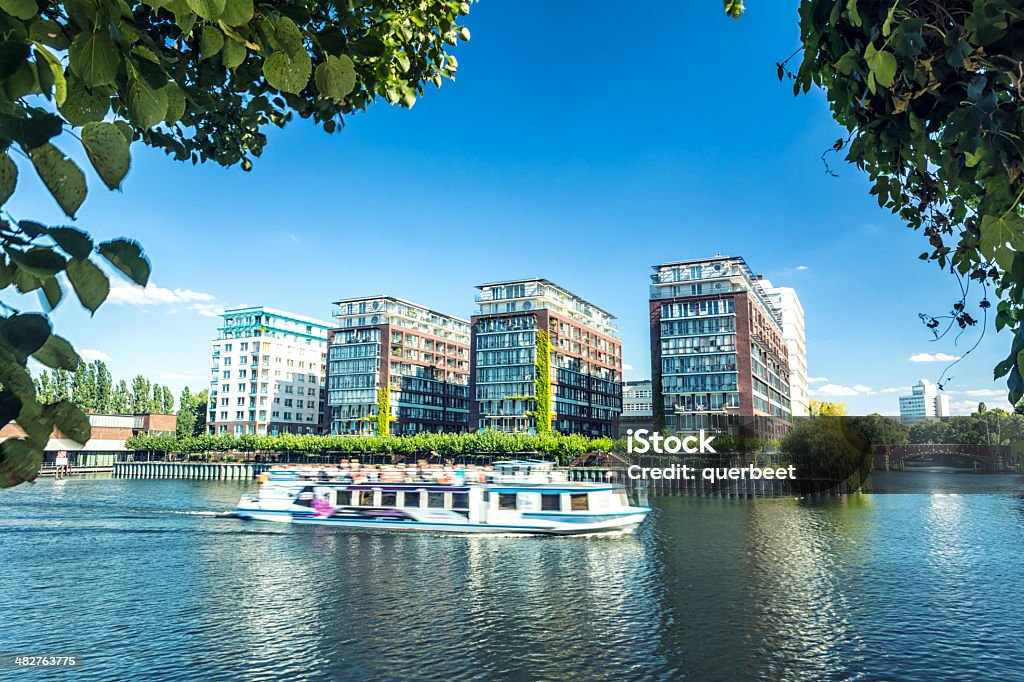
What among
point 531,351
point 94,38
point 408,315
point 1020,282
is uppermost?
point 408,315

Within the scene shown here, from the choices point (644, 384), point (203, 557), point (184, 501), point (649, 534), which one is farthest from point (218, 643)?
point (644, 384)

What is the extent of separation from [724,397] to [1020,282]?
3483 inches

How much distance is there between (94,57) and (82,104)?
0.59ft

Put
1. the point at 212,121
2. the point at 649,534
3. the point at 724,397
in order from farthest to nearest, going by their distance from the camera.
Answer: the point at 724,397 → the point at 649,534 → the point at 212,121

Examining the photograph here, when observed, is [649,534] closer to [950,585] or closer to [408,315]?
[950,585]

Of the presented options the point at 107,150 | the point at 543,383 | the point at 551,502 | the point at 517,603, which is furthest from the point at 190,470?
the point at 107,150

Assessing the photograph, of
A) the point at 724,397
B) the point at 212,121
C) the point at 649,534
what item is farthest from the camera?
the point at 724,397

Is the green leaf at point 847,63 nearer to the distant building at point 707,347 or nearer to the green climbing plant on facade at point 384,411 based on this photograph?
the distant building at point 707,347

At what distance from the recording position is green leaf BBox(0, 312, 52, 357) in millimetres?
1928

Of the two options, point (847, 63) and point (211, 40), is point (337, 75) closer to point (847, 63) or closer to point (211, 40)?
point (211, 40)

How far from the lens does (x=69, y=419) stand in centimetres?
210

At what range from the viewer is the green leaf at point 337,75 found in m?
2.68

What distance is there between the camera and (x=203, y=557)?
35906 mm

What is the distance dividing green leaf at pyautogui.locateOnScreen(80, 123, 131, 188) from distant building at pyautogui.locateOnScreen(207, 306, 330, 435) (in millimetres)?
139387
